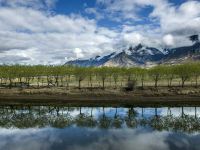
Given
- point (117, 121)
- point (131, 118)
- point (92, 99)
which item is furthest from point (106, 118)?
point (92, 99)

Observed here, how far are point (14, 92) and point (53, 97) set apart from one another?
891 inches

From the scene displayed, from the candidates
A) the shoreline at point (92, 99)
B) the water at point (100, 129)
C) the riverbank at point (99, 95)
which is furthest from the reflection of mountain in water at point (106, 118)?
the riverbank at point (99, 95)

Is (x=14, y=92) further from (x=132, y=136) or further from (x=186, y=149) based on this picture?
(x=186, y=149)

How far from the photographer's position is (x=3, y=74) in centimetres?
18900

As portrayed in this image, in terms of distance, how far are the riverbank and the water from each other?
31.4 meters

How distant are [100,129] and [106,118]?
53.6 ft

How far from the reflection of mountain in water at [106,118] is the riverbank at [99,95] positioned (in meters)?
28.0

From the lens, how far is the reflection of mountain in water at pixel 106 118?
81562 mm

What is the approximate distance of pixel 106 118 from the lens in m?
92.4

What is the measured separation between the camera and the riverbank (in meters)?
142

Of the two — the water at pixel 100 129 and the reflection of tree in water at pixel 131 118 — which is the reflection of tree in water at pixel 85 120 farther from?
the reflection of tree in water at pixel 131 118

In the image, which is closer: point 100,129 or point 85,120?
point 100,129

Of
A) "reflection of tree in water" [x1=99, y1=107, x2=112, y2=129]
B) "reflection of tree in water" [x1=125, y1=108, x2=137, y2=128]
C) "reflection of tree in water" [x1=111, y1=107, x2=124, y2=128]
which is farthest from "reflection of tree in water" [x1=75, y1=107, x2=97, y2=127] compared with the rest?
"reflection of tree in water" [x1=125, y1=108, x2=137, y2=128]

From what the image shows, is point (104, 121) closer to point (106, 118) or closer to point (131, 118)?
point (106, 118)
